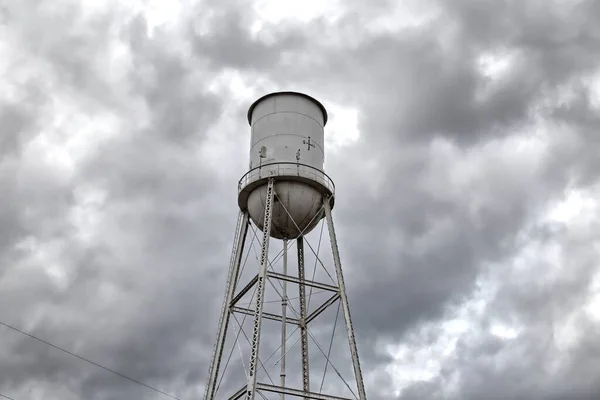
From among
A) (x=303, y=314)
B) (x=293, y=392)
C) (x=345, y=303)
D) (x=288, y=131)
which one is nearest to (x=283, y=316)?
(x=303, y=314)

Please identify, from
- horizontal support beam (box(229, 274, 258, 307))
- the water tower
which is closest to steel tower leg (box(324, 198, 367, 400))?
the water tower

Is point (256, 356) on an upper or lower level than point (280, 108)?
lower

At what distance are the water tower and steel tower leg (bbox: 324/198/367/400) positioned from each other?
0.03 m

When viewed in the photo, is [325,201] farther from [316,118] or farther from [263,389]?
[263,389]

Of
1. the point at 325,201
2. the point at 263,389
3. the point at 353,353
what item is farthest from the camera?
the point at 325,201

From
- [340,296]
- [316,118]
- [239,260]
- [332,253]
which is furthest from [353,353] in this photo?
[316,118]

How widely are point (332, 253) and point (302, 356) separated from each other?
3846mm

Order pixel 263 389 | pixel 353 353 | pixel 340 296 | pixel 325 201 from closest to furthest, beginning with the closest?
A: pixel 263 389 → pixel 353 353 → pixel 340 296 → pixel 325 201

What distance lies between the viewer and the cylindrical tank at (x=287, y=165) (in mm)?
24594

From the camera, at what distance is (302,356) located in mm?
24703

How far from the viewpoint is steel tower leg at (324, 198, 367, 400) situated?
21797mm

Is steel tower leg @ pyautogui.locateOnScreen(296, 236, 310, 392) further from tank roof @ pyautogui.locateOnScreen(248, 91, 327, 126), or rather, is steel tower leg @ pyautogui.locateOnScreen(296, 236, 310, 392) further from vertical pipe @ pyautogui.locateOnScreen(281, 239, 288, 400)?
tank roof @ pyautogui.locateOnScreen(248, 91, 327, 126)

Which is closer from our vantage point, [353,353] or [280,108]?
[353,353]

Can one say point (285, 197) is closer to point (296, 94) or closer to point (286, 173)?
point (286, 173)
